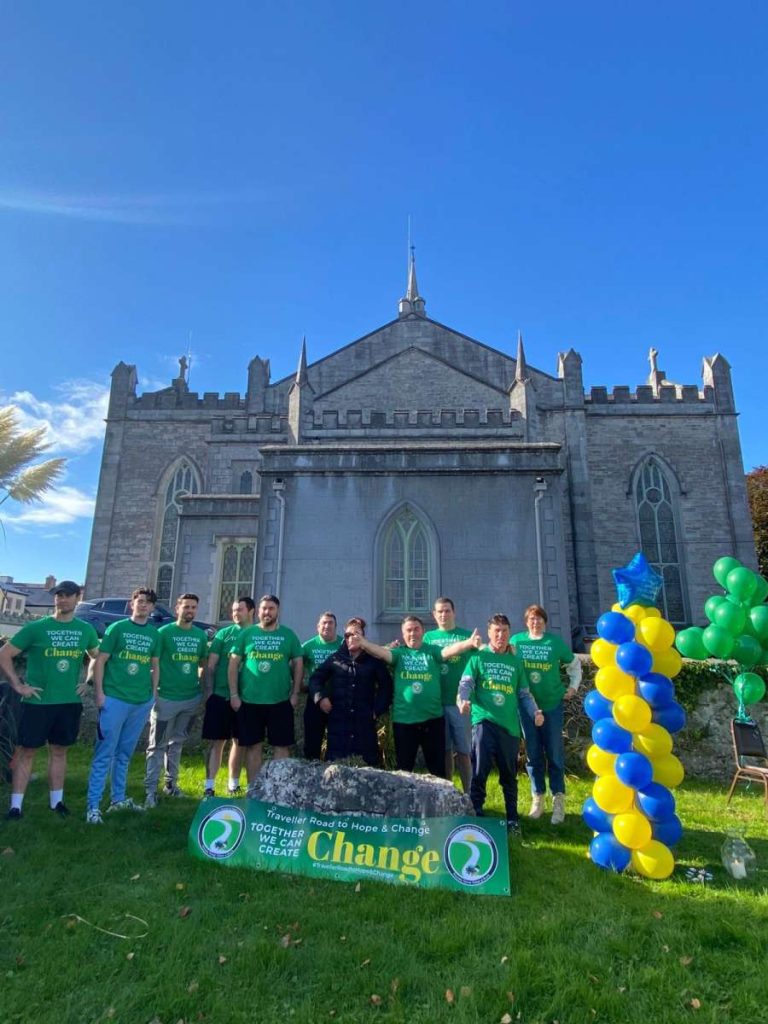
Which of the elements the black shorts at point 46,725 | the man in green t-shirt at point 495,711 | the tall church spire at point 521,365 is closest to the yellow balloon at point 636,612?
the man in green t-shirt at point 495,711

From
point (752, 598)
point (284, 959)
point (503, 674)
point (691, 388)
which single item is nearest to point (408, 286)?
point (691, 388)

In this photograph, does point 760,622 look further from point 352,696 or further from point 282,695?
point 282,695

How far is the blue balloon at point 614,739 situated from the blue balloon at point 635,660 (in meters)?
0.47

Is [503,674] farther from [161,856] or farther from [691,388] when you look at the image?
[691,388]

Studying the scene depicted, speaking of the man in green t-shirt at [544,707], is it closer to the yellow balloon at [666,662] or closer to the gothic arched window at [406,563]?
the yellow balloon at [666,662]

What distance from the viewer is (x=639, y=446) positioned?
25828mm

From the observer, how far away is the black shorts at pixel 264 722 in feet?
20.7

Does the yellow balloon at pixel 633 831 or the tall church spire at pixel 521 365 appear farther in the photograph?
the tall church spire at pixel 521 365

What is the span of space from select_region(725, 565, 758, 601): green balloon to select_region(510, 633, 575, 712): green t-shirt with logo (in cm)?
352

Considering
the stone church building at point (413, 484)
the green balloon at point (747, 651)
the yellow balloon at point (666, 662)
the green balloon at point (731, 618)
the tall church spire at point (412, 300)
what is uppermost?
the tall church spire at point (412, 300)

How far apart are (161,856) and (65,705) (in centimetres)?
200

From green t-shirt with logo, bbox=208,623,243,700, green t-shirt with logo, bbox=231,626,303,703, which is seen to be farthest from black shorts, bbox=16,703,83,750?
green t-shirt with logo, bbox=231,626,303,703

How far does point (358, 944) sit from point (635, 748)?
274 centimetres

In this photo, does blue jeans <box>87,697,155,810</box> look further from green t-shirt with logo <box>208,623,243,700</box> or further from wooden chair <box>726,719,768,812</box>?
wooden chair <box>726,719,768,812</box>
